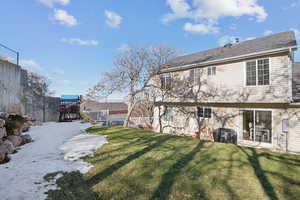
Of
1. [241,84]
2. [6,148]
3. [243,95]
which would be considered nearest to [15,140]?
[6,148]

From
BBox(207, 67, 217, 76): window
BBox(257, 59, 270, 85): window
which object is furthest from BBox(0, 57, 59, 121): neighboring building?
BBox(257, 59, 270, 85): window

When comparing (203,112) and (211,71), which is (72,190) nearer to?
(203,112)

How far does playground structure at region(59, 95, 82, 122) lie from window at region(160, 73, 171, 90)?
10.3 metres

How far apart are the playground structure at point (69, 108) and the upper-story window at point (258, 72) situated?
53.9ft

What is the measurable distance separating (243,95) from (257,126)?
1.93 metres

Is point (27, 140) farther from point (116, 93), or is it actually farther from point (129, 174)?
point (116, 93)

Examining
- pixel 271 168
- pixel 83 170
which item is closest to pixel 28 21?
pixel 83 170

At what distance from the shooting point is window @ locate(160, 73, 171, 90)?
12.2 m

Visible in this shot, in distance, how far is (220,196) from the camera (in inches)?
116

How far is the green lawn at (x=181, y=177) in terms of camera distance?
2969 millimetres

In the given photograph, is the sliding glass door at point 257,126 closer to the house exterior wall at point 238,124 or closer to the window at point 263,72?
the house exterior wall at point 238,124

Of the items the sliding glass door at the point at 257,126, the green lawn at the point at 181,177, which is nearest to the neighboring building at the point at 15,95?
the green lawn at the point at 181,177

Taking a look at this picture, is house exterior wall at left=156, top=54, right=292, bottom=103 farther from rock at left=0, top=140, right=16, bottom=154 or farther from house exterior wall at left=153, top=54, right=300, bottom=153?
rock at left=0, top=140, right=16, bottom=154

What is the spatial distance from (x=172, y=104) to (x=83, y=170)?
9.35 meters
